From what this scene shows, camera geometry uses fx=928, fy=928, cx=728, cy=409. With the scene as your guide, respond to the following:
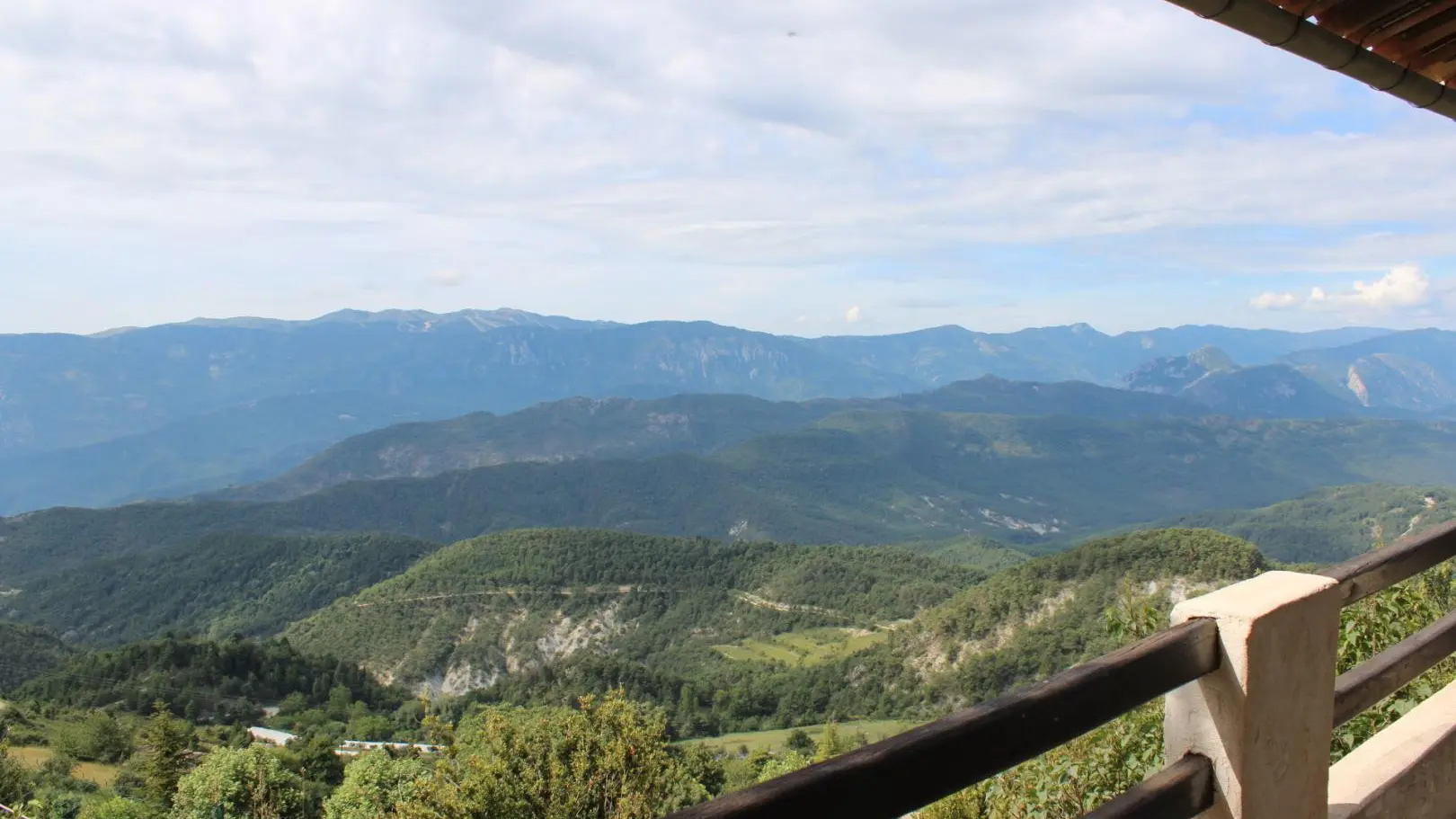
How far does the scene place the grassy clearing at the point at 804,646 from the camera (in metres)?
84.0

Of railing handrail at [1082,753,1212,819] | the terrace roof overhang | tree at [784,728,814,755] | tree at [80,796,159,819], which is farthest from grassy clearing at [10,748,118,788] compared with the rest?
the terrace roof overhang

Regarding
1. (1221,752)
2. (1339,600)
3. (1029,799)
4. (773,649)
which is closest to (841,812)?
(1221,752)

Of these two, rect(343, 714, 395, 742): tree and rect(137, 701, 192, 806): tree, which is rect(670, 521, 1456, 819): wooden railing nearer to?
rect(137, 701, 192, 806): tree

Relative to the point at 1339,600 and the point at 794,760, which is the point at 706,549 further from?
the point at 1339,600

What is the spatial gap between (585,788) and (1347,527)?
613 ft

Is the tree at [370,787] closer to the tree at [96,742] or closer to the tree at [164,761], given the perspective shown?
the tree at [164,761]

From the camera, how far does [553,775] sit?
43.3 ft

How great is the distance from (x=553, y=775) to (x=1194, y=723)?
40.6 feet

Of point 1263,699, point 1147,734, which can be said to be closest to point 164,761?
point 1147,734

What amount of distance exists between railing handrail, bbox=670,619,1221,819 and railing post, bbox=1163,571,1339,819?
0.22ft

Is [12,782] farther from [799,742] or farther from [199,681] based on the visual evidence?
[799,742]

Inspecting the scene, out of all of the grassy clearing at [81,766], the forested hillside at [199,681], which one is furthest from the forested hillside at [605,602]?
the grassy clearing at [81,766]

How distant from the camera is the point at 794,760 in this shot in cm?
3334

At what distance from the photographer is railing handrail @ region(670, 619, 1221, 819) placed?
1434 millimetres
